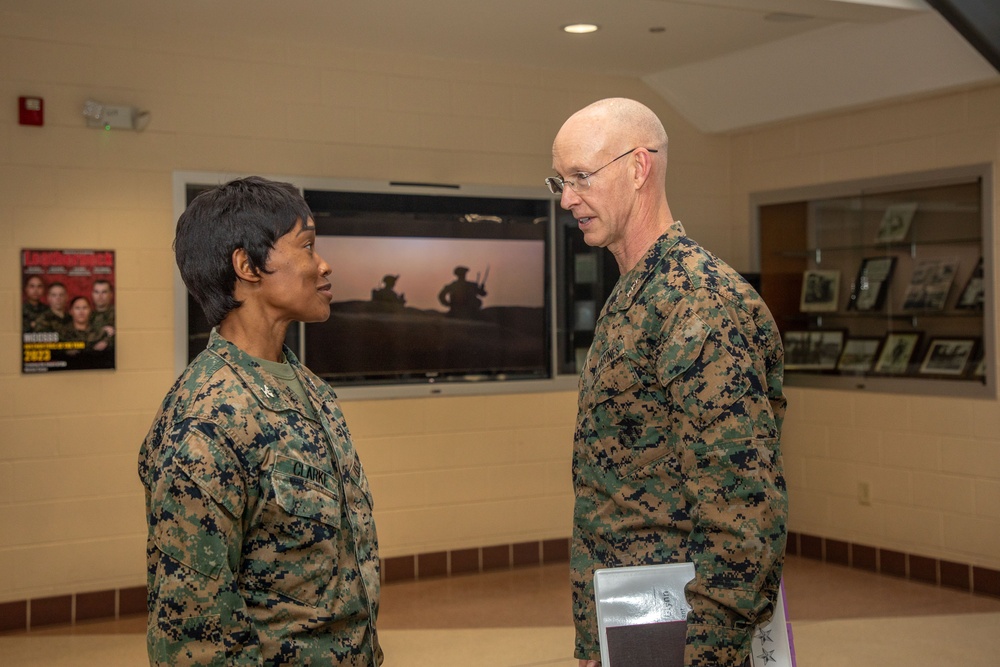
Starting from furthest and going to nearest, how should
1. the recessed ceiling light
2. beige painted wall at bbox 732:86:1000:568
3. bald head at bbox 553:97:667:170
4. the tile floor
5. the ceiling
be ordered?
beige painted wall at bbox 732:86:1000:568, the recessed ceiling light, the ceiling, the tile floor, bald head at bbox 553:97:667:170

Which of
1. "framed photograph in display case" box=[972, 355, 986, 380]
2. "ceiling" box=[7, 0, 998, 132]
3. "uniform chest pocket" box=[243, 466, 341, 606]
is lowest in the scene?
"uniform chest pocket" box=[243, 466, 341, 606]

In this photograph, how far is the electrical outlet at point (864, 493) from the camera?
5.98 m

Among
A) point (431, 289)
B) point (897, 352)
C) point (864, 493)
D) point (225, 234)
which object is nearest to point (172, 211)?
point (431, 289)

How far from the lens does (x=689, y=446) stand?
167 cm

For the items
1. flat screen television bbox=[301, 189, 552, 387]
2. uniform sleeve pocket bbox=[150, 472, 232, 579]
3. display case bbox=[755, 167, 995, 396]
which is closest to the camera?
uniform sleeve pocket bbox=[150, 472, 232, 579]

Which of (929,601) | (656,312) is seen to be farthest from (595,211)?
(929,601)

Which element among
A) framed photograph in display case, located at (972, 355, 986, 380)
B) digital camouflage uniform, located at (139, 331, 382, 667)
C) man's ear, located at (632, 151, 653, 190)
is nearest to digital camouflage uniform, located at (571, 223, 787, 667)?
man's ear, located at (632, 151, 653, 190)

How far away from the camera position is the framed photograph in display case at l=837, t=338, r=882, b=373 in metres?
6.03

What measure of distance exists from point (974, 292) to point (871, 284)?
0.67 m

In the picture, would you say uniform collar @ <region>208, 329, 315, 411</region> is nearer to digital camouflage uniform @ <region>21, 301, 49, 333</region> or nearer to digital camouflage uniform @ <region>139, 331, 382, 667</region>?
digital camouflage uniform @ <region>139, 331, 382, 667</region>

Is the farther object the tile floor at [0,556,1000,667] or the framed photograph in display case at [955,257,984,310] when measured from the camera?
the framed photograph in display case at [955,257,984,310]

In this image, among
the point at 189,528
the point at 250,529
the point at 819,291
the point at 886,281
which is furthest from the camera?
the point at 819,291

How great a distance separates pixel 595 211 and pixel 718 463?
54cm

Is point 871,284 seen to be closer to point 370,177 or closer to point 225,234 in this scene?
point 370,177
